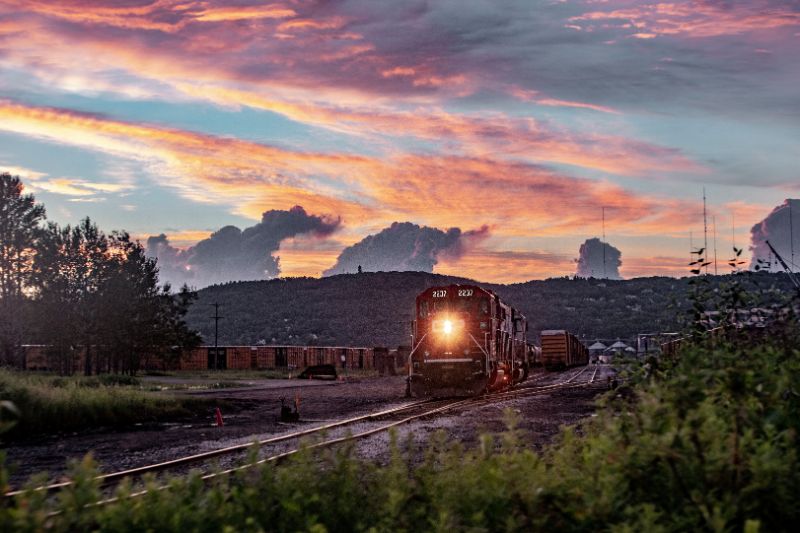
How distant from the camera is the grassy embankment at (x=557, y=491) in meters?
5.56

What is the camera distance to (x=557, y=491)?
6.13 meters

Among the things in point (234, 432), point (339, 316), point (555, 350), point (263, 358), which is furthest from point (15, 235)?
point (339, 316)

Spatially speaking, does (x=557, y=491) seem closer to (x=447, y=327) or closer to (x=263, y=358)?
(x=447, y=327)

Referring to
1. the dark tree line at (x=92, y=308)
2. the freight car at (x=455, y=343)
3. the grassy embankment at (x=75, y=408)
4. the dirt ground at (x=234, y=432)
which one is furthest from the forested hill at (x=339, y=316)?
the grassy embankment at (x=75, y=408)

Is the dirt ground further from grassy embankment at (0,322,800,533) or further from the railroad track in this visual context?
grassy embankment at (0,322,800,533)

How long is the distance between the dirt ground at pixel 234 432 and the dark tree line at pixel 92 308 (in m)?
28.3

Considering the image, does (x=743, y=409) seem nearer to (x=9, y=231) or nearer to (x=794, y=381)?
(x=794, y=381)

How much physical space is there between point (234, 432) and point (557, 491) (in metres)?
14.4

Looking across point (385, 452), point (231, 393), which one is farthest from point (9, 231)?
point (385, 452)

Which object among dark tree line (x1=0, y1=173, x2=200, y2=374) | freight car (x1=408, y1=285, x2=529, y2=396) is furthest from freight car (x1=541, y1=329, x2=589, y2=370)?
freight car (x1=408, y1=285, x2=529, y2=396)

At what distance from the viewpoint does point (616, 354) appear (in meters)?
10.3

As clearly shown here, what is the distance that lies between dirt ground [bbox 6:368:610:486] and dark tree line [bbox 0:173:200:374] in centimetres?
2828

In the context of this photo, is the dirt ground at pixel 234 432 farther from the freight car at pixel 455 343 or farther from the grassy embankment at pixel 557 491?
the freight car at pixel 455 343

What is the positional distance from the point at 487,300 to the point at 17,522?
89.9 ft
